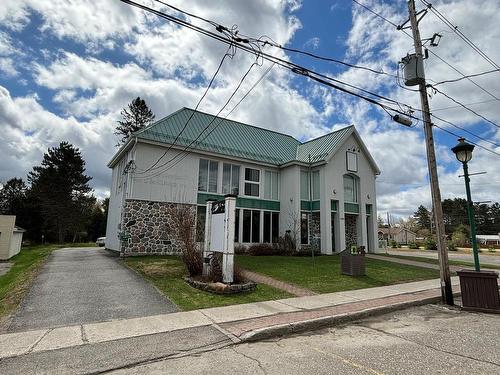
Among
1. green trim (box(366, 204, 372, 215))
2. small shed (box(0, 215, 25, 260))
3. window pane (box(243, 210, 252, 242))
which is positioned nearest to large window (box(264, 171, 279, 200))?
window pane (box(243, 210, 252, 242))

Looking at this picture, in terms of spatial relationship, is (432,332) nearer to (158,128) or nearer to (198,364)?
(198,364)

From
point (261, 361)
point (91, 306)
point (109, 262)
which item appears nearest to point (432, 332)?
point (261, 361)

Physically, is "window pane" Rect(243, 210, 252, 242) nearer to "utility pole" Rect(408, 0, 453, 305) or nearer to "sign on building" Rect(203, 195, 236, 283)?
"sign on building" Rect(203, 195, 236, 283)

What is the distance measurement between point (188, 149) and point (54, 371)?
1619 centimetres

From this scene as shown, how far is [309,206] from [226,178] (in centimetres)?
631

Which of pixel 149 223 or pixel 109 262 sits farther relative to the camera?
pixel 149 223

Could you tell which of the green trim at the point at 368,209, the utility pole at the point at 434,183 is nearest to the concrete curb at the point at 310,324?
the utility pole at the point at 434,183

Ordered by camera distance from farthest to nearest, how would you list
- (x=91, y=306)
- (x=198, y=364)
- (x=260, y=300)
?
(x=260, y=300), (x=91, y=306), (x=198, y=364)

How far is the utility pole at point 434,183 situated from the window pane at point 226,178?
13340mm

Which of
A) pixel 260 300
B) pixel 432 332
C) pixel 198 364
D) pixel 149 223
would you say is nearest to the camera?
pixel 198 364

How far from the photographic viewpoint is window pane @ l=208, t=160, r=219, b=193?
20766 millimetres

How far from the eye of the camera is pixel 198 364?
15.3ft

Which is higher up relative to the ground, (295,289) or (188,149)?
(188,149)

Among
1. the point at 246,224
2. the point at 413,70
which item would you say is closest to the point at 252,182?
the point at 246,224
